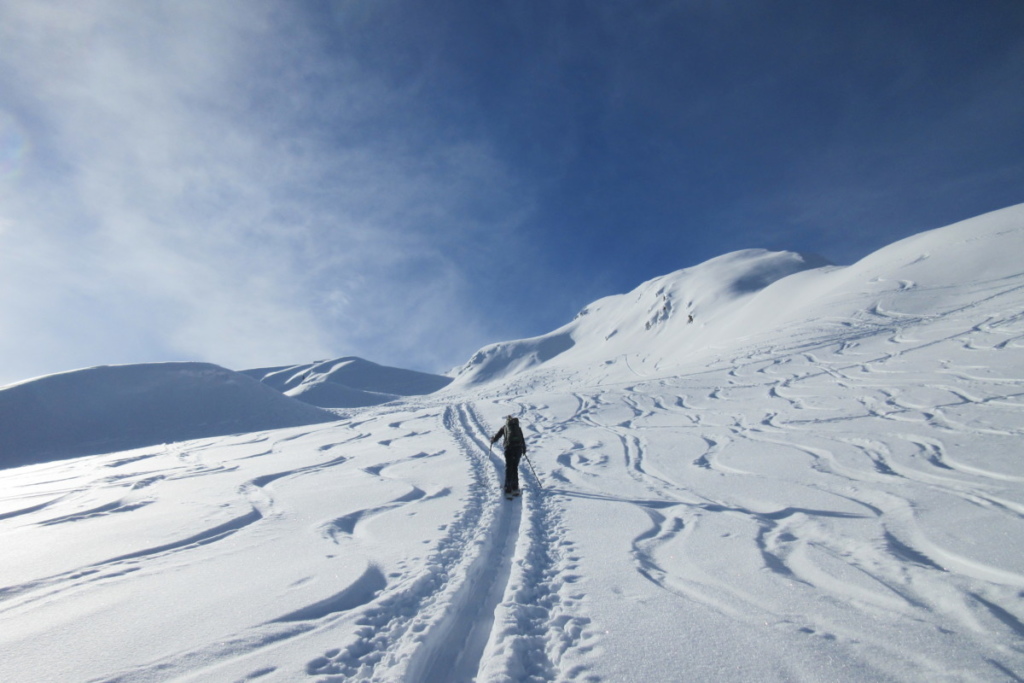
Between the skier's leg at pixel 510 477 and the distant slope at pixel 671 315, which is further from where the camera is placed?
the distant slope at pixel 671 315

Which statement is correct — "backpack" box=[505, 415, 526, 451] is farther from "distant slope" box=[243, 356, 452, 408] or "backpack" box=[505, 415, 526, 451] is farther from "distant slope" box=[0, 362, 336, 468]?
"distant slope" box=[243, 356, 452, 408]

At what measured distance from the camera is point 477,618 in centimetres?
420

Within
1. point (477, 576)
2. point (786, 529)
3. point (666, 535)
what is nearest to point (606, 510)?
point (666, 535)

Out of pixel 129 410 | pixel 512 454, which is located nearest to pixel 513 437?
pixel 512 454

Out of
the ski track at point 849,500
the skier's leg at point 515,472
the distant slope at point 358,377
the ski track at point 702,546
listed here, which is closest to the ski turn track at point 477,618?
the ski track at point 702,546

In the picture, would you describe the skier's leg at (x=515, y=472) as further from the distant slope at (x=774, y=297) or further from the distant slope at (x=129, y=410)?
the distant slope at (x=129, y=410)

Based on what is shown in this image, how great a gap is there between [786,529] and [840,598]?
1.92m

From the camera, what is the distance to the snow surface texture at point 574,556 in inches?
138

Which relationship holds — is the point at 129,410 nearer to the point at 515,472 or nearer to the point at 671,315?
the point at 515,472

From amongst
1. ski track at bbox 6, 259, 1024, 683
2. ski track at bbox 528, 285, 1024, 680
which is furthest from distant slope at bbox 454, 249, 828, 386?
ski track at bbox 6, 259, 1024, 683

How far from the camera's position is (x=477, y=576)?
5.08 meters

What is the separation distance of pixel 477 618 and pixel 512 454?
4.81 m

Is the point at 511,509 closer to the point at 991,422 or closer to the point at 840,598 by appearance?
the point at 840,598

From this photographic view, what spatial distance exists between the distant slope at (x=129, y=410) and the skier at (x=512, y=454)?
138ft
